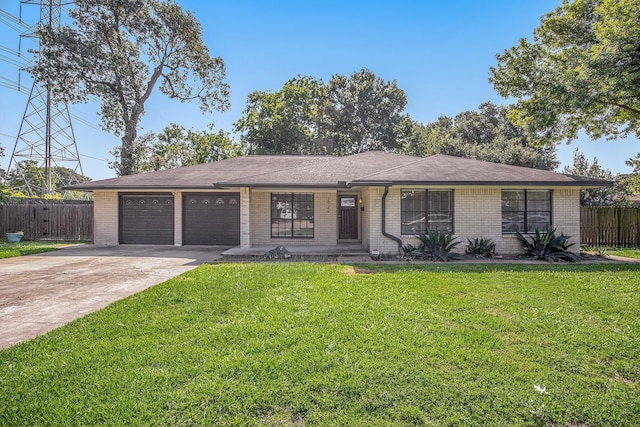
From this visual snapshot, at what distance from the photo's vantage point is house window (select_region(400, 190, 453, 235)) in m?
10.7

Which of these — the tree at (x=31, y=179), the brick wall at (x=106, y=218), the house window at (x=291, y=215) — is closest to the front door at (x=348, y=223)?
the house window at (x=291, y=215)

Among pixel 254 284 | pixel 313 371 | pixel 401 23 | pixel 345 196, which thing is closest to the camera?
pixel 313 371

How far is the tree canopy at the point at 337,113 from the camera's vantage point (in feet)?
92.8

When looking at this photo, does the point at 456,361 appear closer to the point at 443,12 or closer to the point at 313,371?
the point at 313,371

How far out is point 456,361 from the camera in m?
3.39

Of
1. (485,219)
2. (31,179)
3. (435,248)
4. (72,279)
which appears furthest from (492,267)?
(31,179)

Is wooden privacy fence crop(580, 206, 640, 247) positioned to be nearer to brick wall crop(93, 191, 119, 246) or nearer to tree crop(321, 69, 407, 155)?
brick wall crop(93, 191, 119, 246)

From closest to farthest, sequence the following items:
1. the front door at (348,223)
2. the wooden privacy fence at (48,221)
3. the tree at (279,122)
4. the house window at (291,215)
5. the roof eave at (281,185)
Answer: the roof eave at (281,185), the house window at (291,215), the front door at (348,223), the wooden privacy fence at (48,221), the tree at (279,122)

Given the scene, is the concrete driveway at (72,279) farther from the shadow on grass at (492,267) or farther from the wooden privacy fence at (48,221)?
the shadow on grass at (492,267)

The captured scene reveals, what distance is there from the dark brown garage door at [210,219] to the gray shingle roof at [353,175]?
2.93ft

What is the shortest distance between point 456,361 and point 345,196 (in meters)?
11.1

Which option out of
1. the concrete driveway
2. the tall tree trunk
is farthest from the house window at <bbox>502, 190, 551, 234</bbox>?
the tall tree trunk

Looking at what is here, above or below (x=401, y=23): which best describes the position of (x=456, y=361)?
below

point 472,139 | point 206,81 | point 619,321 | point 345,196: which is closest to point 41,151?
point 206,81
